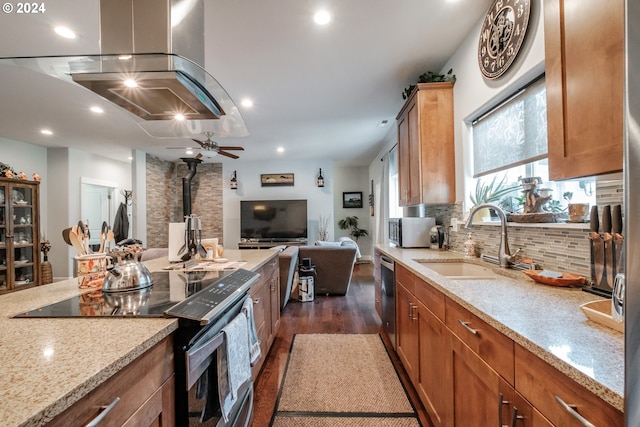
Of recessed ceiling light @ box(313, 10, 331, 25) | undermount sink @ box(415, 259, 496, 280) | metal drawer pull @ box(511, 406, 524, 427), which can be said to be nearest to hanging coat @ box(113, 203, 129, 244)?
recessed ceiling light @ box(313, 10, 331, 25)

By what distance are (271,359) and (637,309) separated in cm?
239

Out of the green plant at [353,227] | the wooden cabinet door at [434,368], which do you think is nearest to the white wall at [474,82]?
the wooden cabinet door at [434,368]

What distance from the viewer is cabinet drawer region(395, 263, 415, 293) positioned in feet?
6.04

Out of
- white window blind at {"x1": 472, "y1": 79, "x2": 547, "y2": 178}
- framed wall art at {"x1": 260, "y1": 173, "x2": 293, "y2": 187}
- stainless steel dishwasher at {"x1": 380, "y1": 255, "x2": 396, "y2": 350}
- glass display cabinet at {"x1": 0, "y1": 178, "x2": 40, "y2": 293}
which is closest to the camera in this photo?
white window blind at {"x1": 472, "y1": 79, "x2": 547, "y2": 178}

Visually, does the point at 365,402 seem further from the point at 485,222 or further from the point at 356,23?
the point at 356,23

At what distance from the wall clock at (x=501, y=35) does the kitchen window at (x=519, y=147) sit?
231 millimetres

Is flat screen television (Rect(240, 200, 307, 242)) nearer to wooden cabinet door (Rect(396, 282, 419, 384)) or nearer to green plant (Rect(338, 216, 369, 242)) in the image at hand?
green plant (Rect(338, 216, 369, 242))

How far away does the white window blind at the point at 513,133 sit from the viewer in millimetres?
1631

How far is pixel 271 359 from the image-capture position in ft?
7.72

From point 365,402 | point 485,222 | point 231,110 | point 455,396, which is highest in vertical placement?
point 231,110

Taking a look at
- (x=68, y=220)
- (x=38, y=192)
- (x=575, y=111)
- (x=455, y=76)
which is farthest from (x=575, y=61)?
(x=68, y=220)

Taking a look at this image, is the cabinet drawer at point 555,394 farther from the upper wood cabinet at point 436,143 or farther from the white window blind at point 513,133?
the upper wood cabinet at point 436,143

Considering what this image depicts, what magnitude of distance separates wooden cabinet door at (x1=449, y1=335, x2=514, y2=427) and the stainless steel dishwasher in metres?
1.08

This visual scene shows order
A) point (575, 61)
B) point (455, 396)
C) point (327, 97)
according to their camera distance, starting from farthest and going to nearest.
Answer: point (327, 97), point (455, 396), point (575, 61)
